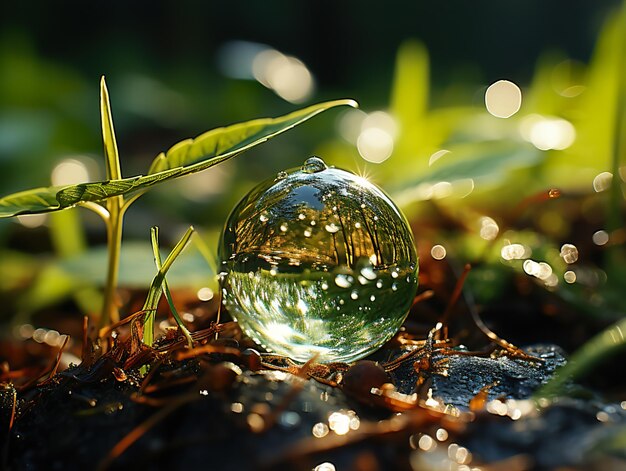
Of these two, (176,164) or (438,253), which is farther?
(438,253)

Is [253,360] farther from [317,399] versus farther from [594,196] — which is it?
[594,196]

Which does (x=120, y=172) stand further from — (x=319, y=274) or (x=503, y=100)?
(x=503, y=100)

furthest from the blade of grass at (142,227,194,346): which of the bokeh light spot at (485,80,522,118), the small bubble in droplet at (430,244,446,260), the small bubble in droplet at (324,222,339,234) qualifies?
the bokeh light spot at (485,80,522,118)

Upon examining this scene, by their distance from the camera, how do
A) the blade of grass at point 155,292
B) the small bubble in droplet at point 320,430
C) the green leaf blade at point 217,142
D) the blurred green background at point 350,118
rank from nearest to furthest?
the small bubble in droplet at point 320,430 < the blade of grass at point 155,292 < the green leaf blade at point 217,142 < the blurred green background at point 350,118

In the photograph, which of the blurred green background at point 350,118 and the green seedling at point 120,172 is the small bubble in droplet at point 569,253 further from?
the green seedling at point 120,172

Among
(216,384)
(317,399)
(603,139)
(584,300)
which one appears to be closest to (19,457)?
(216,384)

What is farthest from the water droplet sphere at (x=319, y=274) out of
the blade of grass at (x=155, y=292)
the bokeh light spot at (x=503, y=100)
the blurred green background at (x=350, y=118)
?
the bokeh light spot at (x=503, y=100)

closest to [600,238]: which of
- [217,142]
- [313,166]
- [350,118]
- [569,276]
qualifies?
[569,276]
